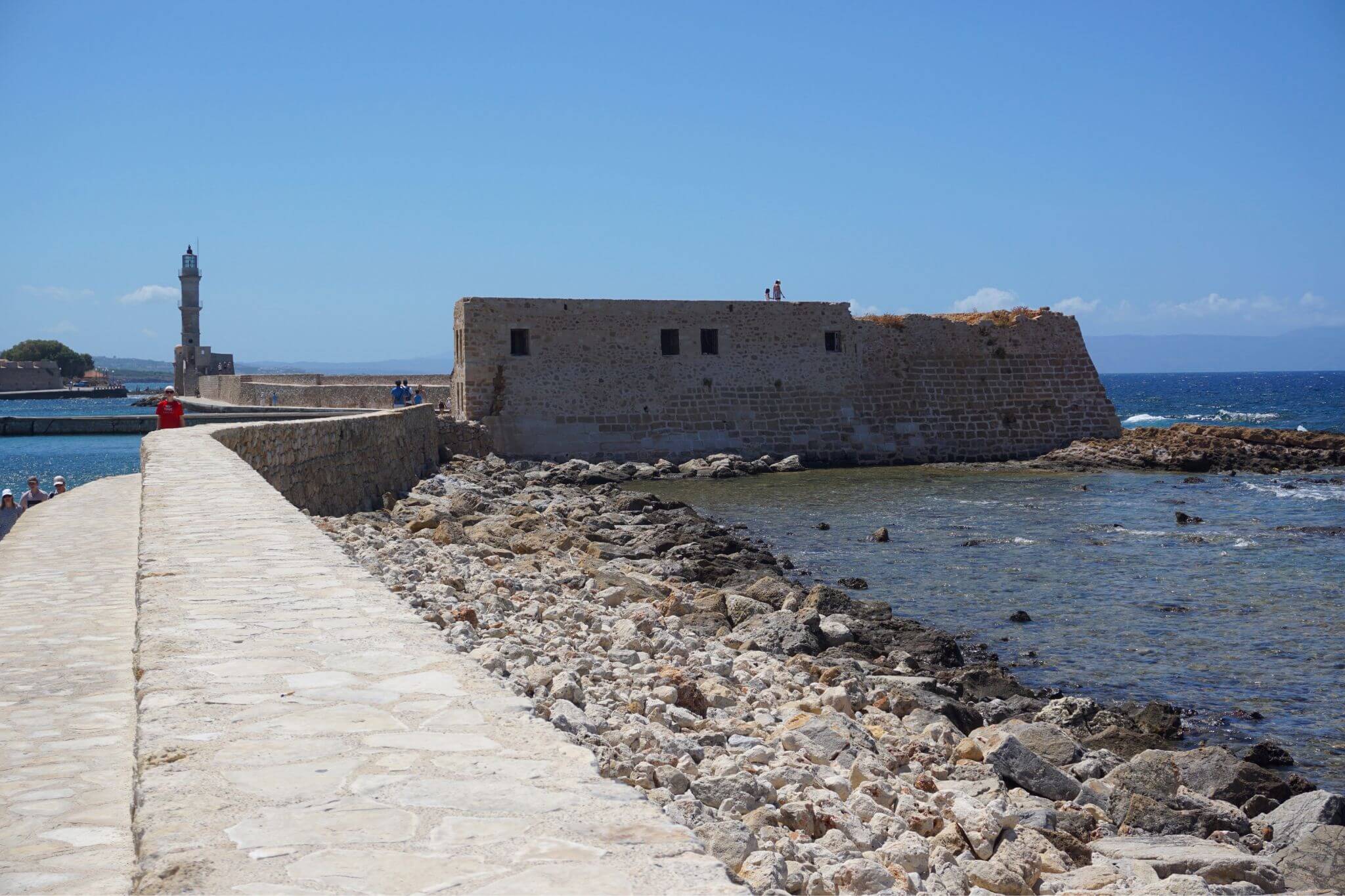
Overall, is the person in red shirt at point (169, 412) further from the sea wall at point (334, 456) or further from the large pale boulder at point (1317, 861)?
the large pale boulder at point (1317, 861)

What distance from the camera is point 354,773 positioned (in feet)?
8.61

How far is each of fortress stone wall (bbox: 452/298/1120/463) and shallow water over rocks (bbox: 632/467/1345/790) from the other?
2241mm

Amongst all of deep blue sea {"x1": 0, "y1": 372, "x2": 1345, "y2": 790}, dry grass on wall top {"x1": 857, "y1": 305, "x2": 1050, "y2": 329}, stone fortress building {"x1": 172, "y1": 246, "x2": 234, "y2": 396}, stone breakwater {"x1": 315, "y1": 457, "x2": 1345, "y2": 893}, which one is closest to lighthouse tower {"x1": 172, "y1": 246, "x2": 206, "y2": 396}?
stone fortress building {"x1": 172, "y1": 246, "x2": 234, "y2": 396}

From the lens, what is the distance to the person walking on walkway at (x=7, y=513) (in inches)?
452

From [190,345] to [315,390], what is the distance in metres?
32.8

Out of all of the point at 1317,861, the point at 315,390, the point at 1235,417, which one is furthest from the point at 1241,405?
the point at 1317,861

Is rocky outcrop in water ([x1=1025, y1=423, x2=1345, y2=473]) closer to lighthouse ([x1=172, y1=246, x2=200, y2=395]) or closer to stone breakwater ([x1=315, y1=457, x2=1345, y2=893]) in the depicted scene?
stone breakwater ([x1=315, y1=457, x2=1345, y2=893])

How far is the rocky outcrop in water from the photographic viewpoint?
83.7 feet

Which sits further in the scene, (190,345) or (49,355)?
(49,355)

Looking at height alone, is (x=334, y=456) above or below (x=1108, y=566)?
above

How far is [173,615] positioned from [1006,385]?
991 inches

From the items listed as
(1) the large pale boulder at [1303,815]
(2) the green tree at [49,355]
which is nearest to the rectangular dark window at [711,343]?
(1) the large pale boulder at [1303,815]

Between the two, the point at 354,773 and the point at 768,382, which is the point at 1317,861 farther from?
the point at 768,382

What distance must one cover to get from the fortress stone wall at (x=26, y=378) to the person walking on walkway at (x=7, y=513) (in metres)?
69.2
